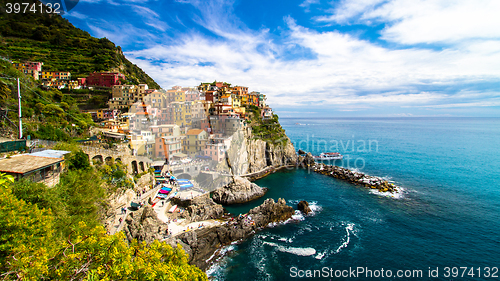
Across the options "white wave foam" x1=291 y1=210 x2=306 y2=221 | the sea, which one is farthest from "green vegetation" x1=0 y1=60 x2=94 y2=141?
"white wave foam" x1=291 y1=210 x2=306 y2=221

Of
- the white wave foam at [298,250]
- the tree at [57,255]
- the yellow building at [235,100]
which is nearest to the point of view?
A: the tree at [57,255]

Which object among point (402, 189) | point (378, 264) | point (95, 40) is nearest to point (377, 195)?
point (402, 189)

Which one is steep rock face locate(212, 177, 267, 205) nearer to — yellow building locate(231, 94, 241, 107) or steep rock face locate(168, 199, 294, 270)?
steep rock face locate(168, 199, 294, 270)

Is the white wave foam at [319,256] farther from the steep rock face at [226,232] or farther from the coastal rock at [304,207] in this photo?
the coastal rock at [304,207]

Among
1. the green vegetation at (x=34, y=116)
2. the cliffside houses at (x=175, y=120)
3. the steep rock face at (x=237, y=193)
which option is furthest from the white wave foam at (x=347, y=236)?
the green vegetation at (x=34, y=116)

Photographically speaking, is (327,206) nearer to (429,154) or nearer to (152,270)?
(152,270)

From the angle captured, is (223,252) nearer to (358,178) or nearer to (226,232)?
(226,232)
